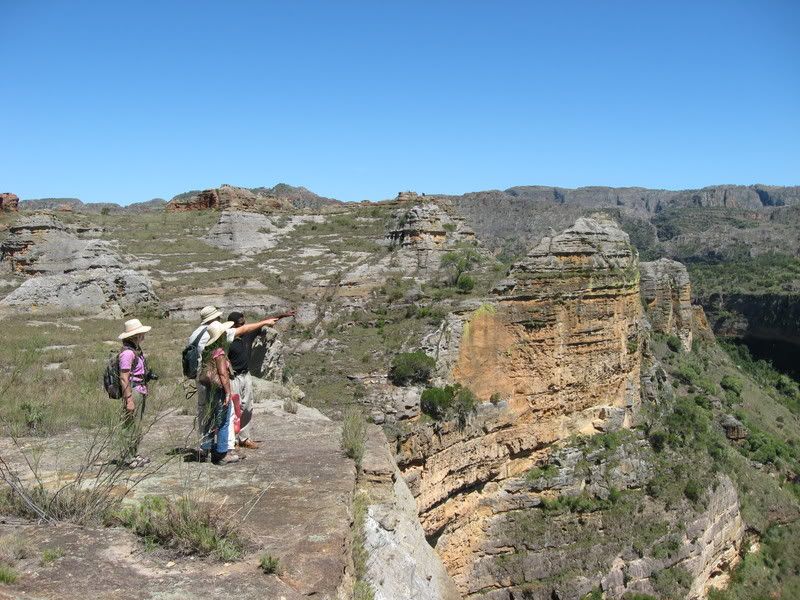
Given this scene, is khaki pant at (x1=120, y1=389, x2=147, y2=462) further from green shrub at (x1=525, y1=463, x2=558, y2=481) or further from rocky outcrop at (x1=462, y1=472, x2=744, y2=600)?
green shrub at (x1=525, y1=463, x2=558, y2=481)

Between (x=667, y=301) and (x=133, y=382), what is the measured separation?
1556 inches

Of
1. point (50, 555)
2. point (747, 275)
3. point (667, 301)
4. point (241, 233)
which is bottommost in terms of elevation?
point (667, 301)

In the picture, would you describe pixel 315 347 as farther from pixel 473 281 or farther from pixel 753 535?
pixel 753 535

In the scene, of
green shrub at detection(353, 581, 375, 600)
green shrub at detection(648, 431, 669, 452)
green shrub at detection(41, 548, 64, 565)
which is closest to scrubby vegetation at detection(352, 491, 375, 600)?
green shrub at detection(353, 581, 375, 600)

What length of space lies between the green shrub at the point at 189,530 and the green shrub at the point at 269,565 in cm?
16

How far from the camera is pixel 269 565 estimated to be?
2.90m

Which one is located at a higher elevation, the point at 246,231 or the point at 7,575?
the point at 246,231

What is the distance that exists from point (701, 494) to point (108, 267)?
1935cm

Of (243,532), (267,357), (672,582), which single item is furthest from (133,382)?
(672,582)

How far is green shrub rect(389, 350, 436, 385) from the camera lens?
15500mm

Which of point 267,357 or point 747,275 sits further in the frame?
point 747,275

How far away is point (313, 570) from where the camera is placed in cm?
303

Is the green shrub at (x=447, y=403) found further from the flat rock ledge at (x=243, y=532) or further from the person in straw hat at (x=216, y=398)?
the person in straw hat at (x=216, y=398)

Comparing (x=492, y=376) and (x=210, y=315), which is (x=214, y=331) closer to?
(x=210, y=315)
